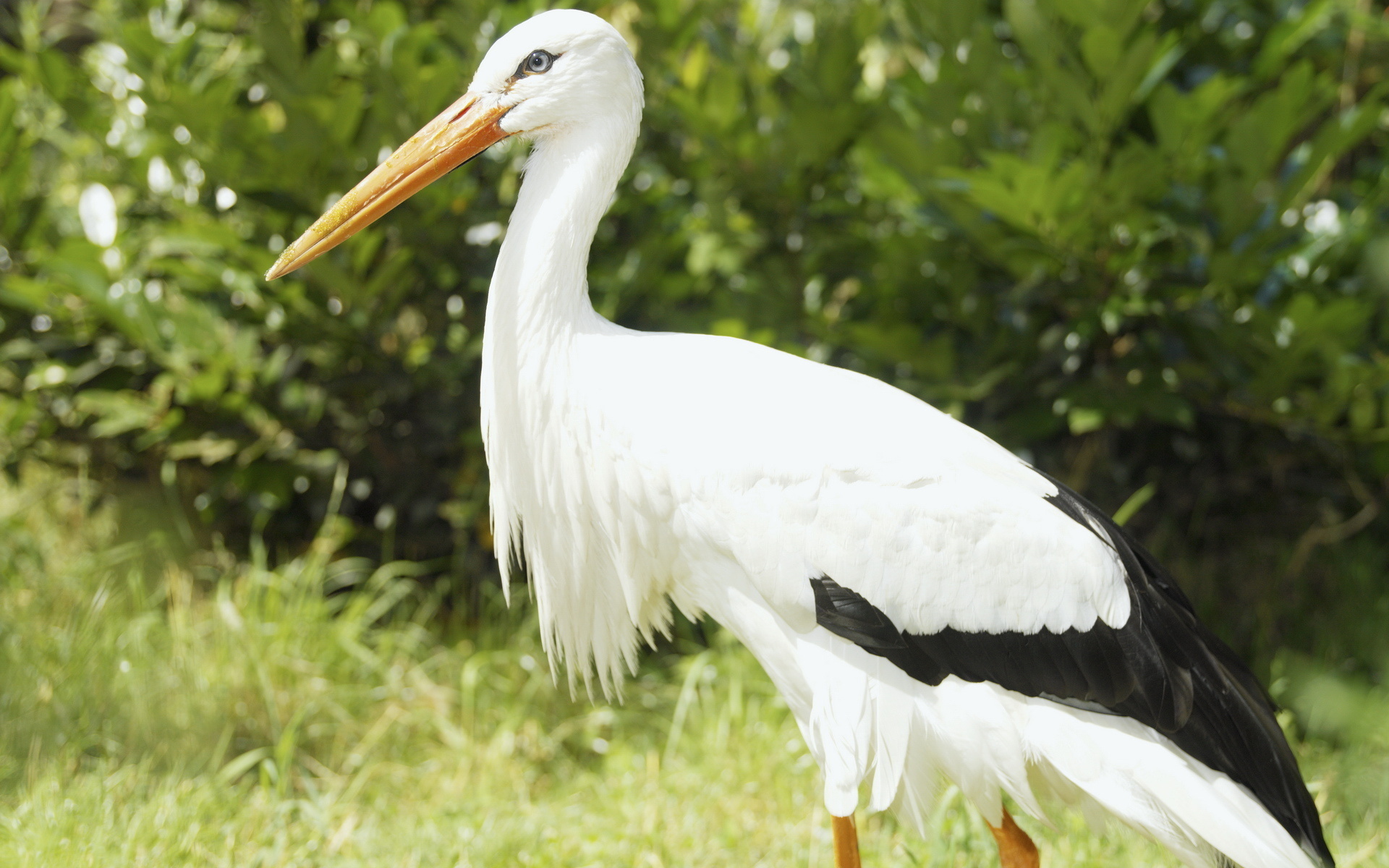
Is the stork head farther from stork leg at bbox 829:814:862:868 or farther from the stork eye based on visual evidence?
stork leg at bbox 829:814:862:868

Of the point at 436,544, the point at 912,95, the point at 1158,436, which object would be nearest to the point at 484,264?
the point at 436,544

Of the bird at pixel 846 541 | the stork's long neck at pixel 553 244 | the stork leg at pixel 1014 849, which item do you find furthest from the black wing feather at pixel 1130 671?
the stork's long neck at pixel 553 244

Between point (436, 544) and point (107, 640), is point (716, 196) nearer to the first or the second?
point (436, 544)

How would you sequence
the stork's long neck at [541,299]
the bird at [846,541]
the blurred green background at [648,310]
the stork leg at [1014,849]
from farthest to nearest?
the blurred green background at [648,310] < the stork leg at [1014,849] < the stork's long neck at [541,299] < the bird at [846,541]

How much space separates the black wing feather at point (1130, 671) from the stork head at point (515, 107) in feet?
3.36

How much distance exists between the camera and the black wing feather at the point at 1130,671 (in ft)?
6.93

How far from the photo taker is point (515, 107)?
2.26 m

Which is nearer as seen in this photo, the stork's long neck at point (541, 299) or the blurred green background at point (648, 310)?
the stork's long neck at point (541, 299)

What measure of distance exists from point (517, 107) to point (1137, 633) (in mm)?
1535

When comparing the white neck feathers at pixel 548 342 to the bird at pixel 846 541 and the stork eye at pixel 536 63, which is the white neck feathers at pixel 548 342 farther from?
the stork eye at pixel 536 63

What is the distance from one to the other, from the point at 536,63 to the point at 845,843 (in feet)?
5.40

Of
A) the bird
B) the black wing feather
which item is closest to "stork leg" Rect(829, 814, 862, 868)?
the bird

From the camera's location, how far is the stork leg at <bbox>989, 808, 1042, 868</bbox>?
231cm

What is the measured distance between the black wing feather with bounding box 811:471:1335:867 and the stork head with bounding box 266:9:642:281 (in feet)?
3.36
